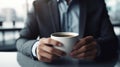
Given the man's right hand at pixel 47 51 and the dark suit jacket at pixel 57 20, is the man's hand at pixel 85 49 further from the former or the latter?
the dark suit jacket at pixel 57 20

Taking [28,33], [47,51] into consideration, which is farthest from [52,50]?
[28,33]

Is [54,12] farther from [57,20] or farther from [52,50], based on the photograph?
[52,50]

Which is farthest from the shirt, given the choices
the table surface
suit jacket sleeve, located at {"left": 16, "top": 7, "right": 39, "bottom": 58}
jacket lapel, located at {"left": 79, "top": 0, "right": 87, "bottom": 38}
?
the table surface

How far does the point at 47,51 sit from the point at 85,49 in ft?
0.43

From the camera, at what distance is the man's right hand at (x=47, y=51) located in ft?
2.16

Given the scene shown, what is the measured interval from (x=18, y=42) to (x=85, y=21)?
356 mm

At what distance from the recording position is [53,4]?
1.09 meters

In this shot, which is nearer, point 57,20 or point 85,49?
point 85,49

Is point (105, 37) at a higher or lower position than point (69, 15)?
lower

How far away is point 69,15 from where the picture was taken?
110cm

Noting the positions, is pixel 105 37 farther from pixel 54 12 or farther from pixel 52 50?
pixel 52 50

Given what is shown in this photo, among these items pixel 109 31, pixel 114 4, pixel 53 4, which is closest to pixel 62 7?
pixel 53 4

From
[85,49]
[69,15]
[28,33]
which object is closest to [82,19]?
[69,15]

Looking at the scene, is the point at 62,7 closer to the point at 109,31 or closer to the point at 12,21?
the point at 109,31
